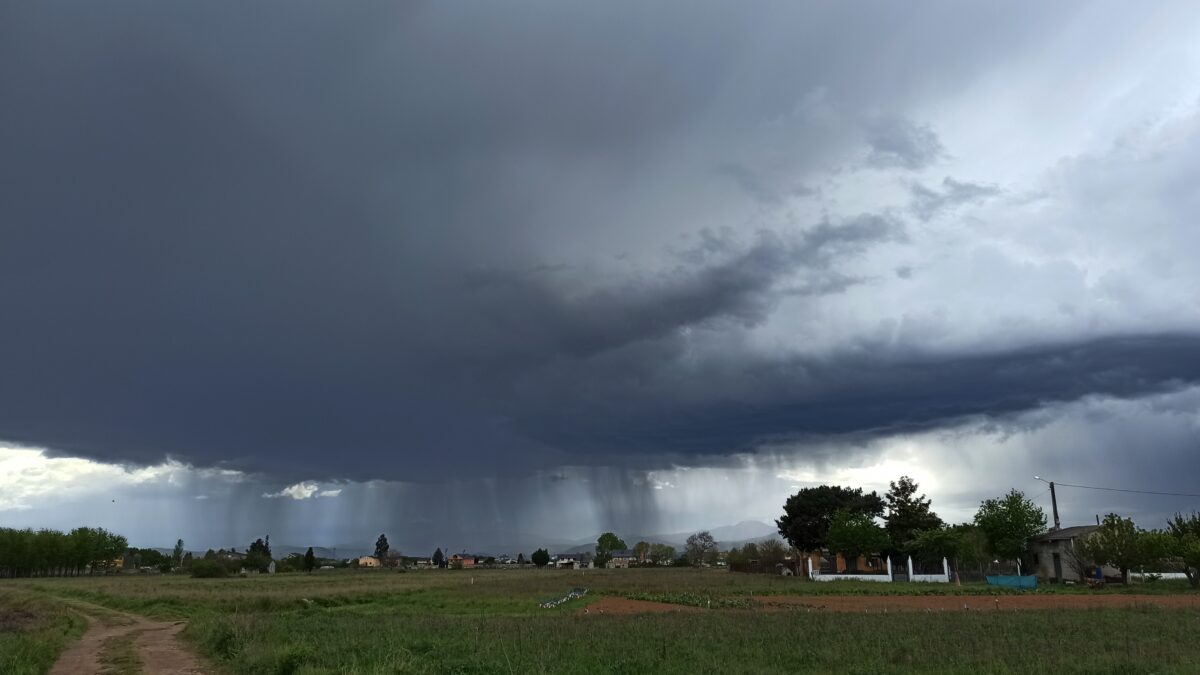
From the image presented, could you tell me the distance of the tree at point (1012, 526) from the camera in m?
79.1

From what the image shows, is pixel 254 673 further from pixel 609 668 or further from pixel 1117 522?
pixel 1117 522

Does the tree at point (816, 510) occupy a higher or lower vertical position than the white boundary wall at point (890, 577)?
higher

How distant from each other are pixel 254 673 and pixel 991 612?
118 feet

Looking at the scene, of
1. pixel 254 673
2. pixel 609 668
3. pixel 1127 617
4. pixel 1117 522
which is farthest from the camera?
pixel 1117 522

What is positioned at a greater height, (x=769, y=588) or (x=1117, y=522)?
(x=1117, y=522)

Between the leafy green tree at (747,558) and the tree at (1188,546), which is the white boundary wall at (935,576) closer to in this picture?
the tree at (1188,546)

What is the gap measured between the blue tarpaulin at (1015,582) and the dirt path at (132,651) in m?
64.2

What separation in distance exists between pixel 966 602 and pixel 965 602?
0.61 feet

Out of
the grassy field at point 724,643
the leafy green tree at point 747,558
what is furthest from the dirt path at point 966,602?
the leafy green tree at point 747,558

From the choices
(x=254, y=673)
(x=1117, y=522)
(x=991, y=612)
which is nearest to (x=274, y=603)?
(x=254, y=673)

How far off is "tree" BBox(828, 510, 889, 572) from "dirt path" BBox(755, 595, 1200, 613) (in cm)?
3438

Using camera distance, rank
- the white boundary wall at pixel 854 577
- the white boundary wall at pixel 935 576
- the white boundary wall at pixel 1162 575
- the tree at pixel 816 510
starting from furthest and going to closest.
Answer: the tree at pixel 816 510 → the white boundary wall at pixel 854 577 → the white boundary wall at pixel 935 576 → the white boundary wall at pixel 1162 575

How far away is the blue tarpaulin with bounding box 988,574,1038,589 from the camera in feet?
211

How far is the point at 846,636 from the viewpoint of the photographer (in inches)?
1075
